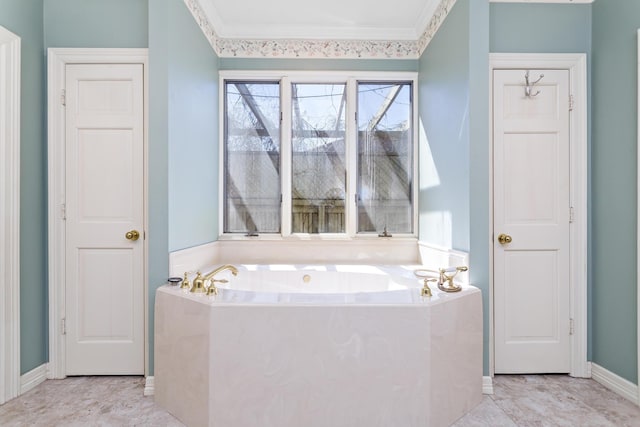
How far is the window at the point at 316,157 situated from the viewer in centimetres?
289

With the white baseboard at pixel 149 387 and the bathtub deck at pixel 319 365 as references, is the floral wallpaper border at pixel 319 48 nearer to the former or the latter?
the bathtub deck at pixel 319 365

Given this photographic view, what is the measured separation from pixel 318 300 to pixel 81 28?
7.23 ft

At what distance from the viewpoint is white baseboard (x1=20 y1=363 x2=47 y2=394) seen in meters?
1.98

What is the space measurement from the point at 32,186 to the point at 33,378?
115 centimetres

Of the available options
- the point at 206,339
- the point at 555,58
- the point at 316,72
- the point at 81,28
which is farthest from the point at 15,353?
the point at 555,58

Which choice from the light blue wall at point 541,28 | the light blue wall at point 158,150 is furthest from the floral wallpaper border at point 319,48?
the light blue wall at point 158,150

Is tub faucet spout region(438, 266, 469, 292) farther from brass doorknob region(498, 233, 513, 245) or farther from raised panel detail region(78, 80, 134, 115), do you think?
raised panel detail region(78, 80, 134, 115)

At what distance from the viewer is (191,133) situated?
2.30 m

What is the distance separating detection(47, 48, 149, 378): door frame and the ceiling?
28.8 inches

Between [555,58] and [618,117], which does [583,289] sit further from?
[555,58]

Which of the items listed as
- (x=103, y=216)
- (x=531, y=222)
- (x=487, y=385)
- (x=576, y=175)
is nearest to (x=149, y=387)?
(x=103, y=216)

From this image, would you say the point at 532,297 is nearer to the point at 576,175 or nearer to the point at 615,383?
the point at 615,383

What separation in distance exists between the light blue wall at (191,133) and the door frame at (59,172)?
0.21 m

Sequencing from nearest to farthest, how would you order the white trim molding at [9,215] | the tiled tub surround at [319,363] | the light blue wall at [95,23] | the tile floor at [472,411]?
the tiled tub surround at [319,363]
the tile floor at [472,411]
the white trim molding at [9,215]
the light blue wall at [95,23]
